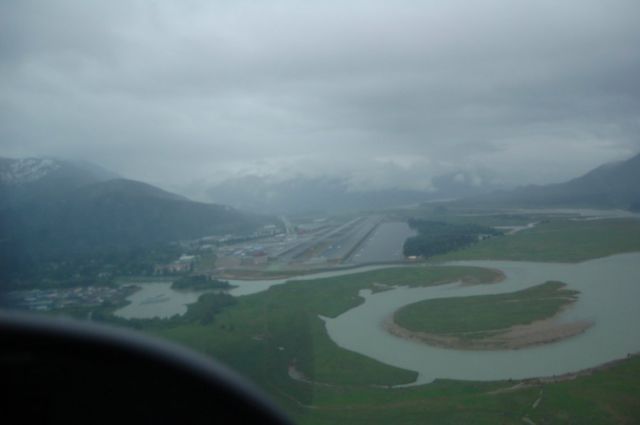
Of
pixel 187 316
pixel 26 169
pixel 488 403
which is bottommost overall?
pixel 488 403

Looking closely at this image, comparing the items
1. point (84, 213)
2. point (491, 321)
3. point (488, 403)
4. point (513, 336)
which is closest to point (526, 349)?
point (513, 336)

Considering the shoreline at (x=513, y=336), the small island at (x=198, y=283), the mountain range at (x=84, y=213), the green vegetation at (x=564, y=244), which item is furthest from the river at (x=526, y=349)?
the mountain range at (x=84, y=213)

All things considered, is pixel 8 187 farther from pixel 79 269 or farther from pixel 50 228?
pixel 79 269

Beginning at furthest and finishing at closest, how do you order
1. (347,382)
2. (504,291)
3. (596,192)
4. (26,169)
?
(596,192) < (26,169) < (504,291) < (347,382)

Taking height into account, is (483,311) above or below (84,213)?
below

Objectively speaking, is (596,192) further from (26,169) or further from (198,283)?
(26,169)

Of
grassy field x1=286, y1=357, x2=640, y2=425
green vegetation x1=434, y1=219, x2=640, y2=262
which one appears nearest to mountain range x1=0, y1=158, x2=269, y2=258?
grassy field x1=286, y1=357, x2=640, y2=425

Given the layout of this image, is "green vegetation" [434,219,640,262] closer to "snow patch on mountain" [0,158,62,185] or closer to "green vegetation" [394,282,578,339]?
"green vegetation" [394,282,578,339]

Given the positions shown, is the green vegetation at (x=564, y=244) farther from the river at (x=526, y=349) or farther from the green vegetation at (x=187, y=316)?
the green vegetation at (x=187, y=316)
